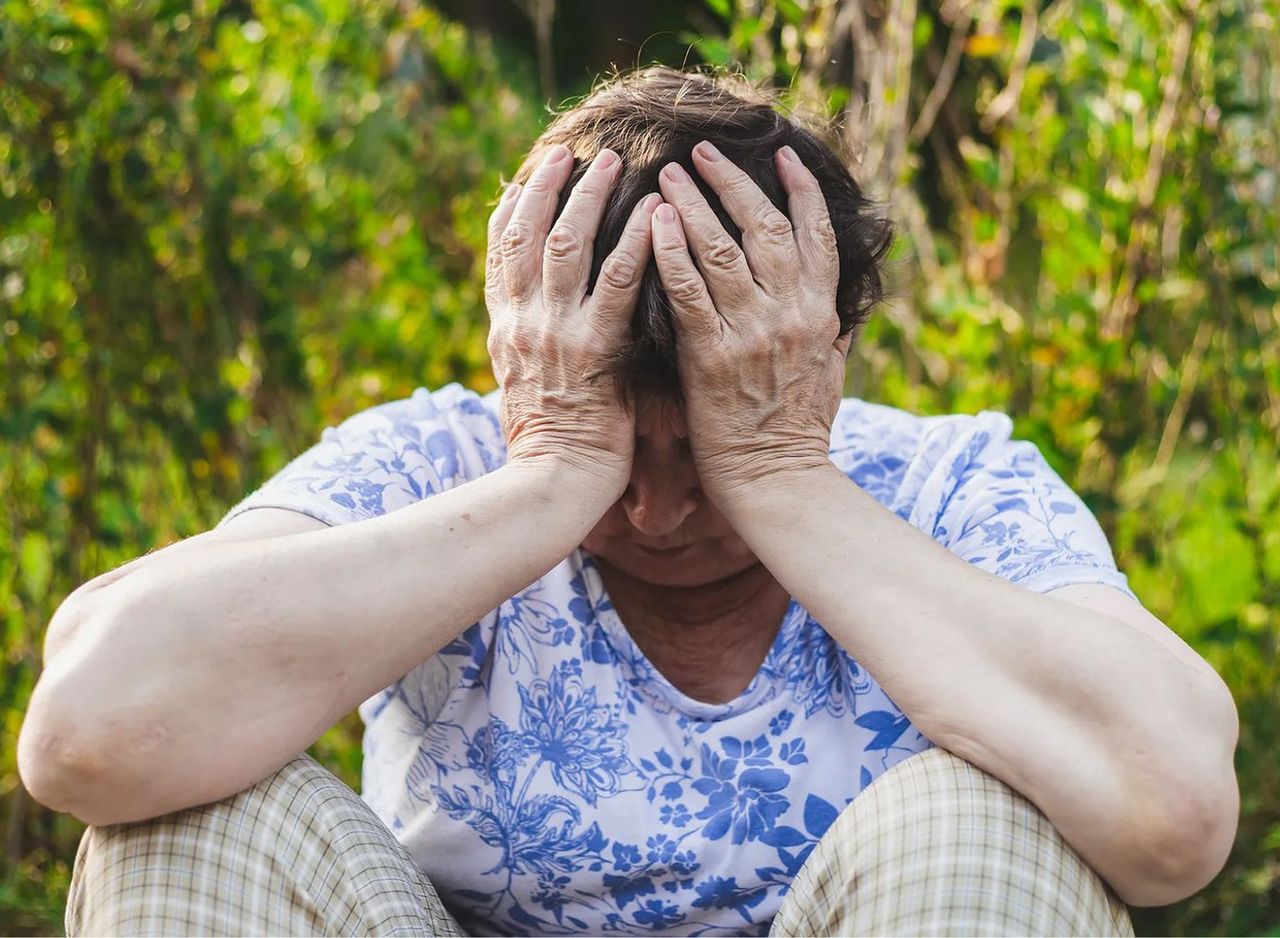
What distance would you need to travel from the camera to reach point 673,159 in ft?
6.02

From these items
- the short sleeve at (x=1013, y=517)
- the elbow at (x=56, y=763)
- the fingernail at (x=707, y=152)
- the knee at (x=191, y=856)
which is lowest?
the knee at (x=191, y=856)

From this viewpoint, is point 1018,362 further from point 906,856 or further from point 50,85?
point 50,85

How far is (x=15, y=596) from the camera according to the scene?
129 inches

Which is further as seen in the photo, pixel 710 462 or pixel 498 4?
pixel 498 4

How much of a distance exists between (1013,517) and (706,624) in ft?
1.56

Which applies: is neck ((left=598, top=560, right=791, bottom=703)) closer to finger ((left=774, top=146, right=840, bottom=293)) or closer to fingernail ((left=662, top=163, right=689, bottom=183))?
finger ((left=774, top=146, right=840, bottom=293))

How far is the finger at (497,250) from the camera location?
1.91 m

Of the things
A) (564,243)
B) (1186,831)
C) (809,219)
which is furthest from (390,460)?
(1186,831)

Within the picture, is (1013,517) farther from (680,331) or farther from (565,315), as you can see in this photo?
(565,315)

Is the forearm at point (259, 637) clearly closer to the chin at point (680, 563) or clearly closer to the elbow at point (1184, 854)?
the chin at point (680, 563)

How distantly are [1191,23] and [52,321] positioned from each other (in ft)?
8.52

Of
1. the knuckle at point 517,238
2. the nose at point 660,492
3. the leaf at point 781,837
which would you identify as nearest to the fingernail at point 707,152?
the knuckle at point 517,238

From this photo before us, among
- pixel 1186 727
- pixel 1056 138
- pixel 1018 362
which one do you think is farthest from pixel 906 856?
pixel 1056 138

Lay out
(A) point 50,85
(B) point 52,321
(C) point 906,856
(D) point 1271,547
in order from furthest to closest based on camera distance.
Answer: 1. (D) point 1271,547
2. (B) point 52,321
3. (A) point 50,85
4. (C) point 906,856
